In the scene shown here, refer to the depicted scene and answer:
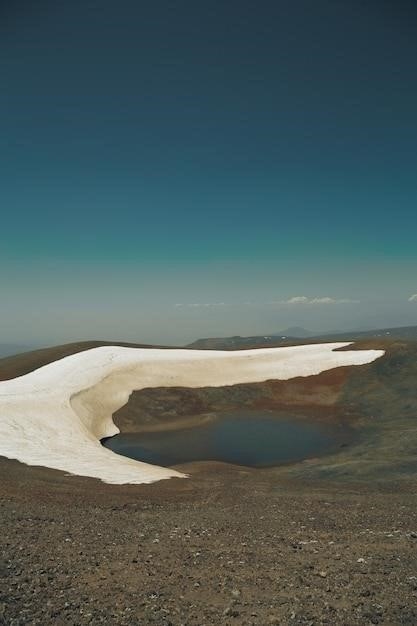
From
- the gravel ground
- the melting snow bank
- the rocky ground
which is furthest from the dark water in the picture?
the gravel ground

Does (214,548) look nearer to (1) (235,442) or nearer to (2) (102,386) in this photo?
(1) (235,442)

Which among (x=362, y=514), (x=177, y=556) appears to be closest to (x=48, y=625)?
(x=177, y=556)

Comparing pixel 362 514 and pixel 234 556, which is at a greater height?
pixel 234 556

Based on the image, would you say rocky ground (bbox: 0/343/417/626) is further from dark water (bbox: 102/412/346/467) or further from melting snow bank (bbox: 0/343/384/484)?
dark water (bbox: 102/412/346/467)

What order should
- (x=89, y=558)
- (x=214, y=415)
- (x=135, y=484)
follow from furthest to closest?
(x=214, y=415) < (x=135, y=484) < (x=89, y=558)

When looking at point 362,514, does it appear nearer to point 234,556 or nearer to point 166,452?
point 234,556
